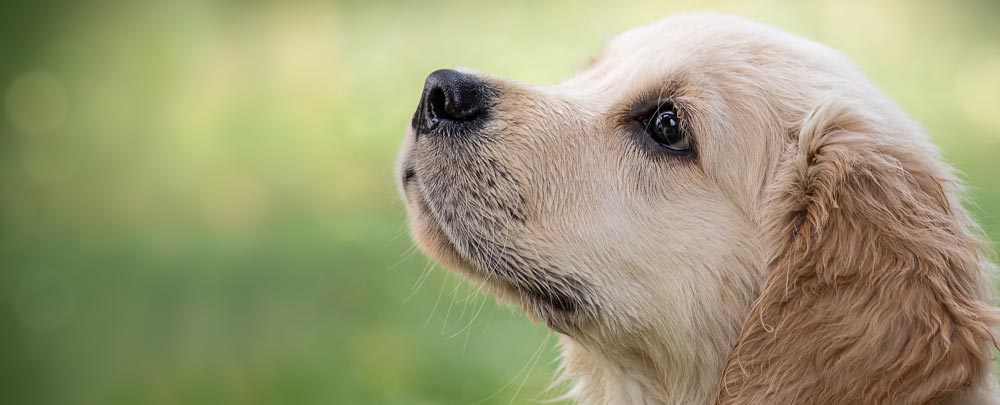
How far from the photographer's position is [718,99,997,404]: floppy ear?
2869 millimetres

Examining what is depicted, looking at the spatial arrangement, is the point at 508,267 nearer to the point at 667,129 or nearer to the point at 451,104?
the point at 451,104

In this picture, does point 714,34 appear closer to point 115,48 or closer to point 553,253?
point 553,253

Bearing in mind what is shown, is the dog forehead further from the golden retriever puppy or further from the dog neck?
the dog neck

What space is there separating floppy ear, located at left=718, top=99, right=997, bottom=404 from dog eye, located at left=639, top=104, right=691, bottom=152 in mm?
321

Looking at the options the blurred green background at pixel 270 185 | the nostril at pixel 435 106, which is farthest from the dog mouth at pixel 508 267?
the blurred green background at pixel 270 185

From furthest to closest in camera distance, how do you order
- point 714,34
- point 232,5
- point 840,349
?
point 232,5, point 714,34, point 840,349

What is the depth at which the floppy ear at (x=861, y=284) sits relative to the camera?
2.87 metres

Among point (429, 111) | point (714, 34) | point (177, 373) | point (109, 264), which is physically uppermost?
point (714, 34)

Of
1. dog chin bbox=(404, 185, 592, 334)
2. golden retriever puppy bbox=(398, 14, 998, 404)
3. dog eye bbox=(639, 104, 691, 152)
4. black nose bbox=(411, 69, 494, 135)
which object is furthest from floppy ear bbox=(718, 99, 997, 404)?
black nose bbox=(411, 69, 494, 135)

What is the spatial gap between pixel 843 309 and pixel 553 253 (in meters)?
0.87

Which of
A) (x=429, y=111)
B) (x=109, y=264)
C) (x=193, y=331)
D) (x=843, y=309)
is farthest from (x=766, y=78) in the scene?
(x=109, y=264)

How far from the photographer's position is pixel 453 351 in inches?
240

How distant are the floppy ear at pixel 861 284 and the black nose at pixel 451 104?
3.18 feet

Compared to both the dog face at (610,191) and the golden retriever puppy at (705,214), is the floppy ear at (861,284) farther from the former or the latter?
the dog face at (610,191)
